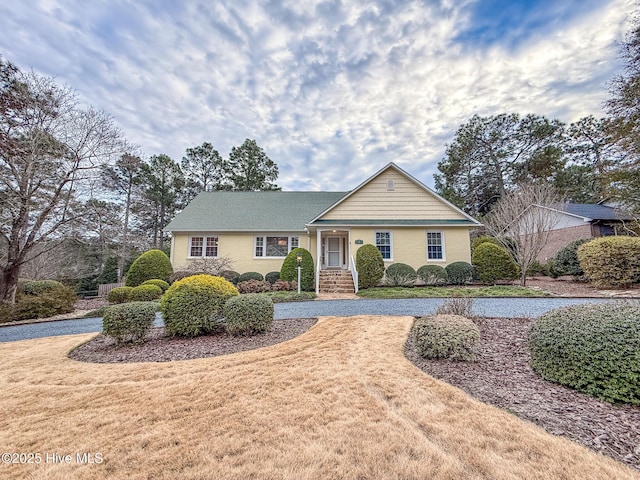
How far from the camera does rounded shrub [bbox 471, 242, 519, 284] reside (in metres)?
13.2

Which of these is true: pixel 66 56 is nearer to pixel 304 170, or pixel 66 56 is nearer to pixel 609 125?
pixel 304 170

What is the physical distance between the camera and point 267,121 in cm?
1623

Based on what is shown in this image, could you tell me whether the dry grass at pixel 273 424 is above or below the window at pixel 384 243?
below

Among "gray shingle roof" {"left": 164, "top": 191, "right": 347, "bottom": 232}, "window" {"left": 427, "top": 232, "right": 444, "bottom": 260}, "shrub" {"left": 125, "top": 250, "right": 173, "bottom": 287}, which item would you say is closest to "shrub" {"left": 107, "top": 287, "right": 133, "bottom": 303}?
"shrub" {"left": 125, "top": 250, "right": 173, "bottom": 287}

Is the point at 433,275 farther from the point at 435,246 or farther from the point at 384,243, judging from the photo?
the point at 384,243

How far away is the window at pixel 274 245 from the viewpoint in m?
16.2

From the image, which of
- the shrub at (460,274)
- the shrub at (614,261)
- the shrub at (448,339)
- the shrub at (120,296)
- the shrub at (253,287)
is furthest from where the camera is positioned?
the shrub at (460,274)

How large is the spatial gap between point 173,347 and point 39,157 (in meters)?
10.3

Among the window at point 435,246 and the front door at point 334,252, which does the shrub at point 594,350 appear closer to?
the window at point 435,246

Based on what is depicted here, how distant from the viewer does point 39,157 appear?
10.2 metres

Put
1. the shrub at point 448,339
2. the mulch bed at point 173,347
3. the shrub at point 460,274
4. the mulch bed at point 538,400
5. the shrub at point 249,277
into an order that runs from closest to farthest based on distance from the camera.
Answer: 1. the mulch bed at point 538,400
2. the shrub at point 448,339
3. the mulch bed at point 173,347
4. the shrub at point 460,274
5. the shrub at point 249,277

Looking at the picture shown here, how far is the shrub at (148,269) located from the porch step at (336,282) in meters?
8.25

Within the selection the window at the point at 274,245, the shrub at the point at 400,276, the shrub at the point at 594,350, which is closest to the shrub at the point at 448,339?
the shrub at the point at 594,350

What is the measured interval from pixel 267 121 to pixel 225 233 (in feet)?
23.4
